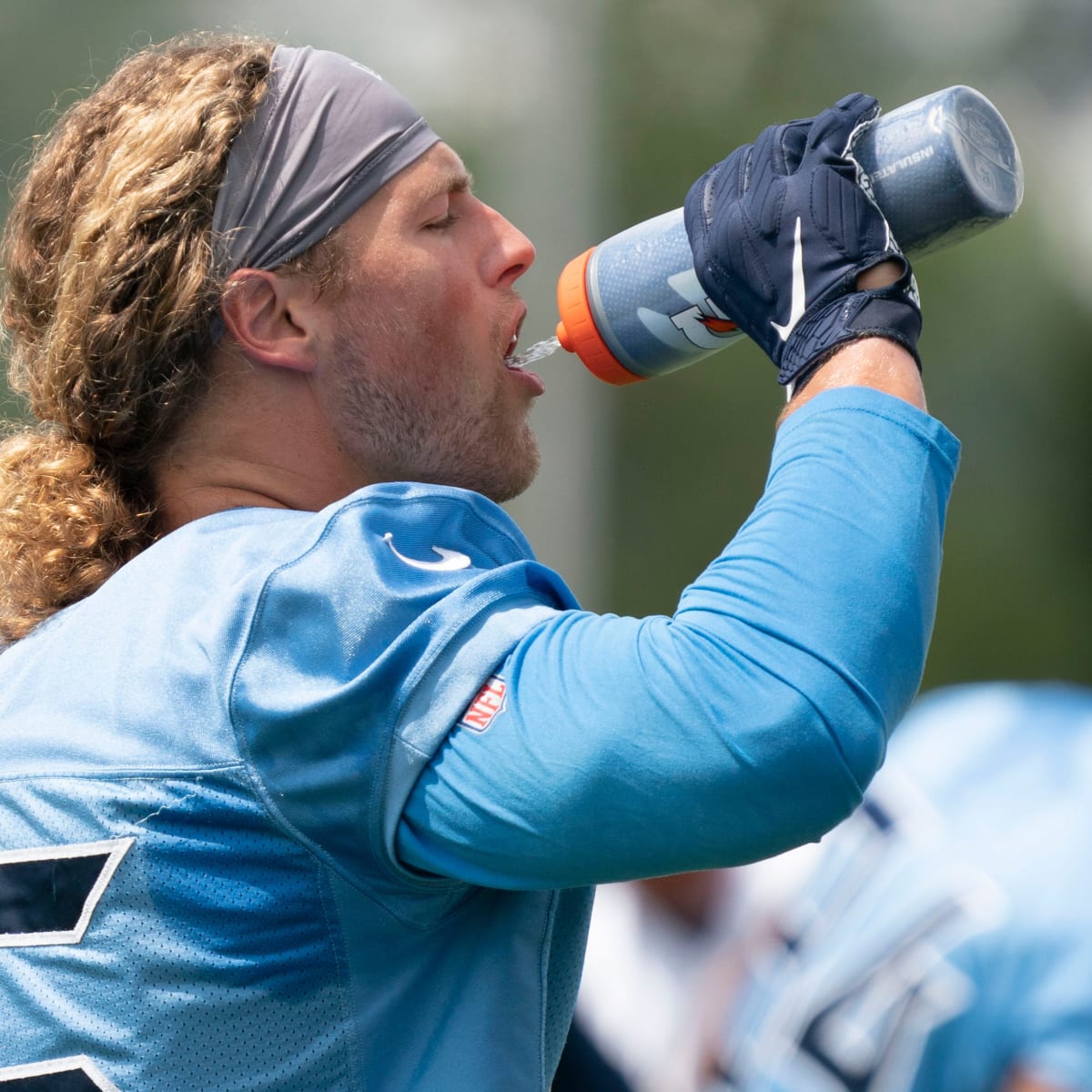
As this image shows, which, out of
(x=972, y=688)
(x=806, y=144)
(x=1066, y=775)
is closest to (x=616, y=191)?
(x=972, y=688)

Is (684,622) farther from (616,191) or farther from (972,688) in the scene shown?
(616,191)

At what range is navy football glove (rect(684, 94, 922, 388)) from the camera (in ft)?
4.57

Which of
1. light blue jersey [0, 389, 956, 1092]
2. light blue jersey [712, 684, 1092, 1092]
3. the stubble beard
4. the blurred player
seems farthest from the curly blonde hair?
light blue jersey [712, 684, 1092, 1092]

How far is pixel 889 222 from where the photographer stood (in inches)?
61.2

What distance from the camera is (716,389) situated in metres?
5.13

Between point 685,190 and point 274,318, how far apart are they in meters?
3.64

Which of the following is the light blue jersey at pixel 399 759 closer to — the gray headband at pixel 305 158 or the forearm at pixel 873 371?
the forearm at pixel 873 371

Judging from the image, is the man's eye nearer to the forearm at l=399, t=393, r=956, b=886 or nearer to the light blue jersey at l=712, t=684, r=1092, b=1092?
the forearm at l=399, t=393, r=956, b=886

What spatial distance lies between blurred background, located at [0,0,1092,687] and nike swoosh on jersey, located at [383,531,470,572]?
346 centimetres

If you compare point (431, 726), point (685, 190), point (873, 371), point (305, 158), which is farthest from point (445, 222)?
point (685, 190)

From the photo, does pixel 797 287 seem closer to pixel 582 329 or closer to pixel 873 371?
pixel 873 371

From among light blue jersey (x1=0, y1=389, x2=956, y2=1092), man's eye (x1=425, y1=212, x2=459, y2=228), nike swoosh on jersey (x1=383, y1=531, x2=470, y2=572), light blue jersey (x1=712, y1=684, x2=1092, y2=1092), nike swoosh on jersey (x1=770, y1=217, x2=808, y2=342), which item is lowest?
light blue jersey (x1=712, y1=684, x2=1092, y2=1092)

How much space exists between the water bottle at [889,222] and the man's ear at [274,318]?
36 cm

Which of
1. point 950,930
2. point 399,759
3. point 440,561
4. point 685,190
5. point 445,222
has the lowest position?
point 950,930
